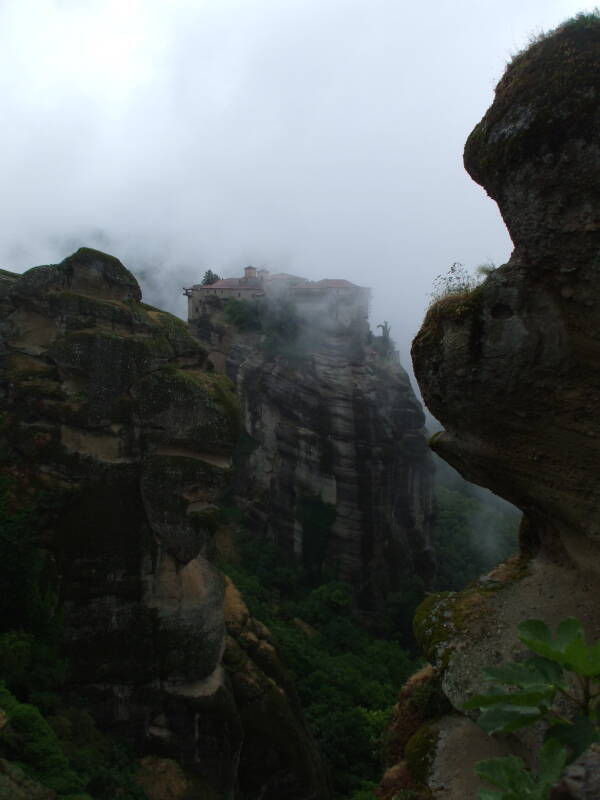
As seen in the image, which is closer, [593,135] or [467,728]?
[593,135]

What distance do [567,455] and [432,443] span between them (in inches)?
54.0

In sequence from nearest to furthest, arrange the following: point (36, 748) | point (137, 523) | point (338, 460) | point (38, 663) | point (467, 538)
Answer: point (36, 748) → point (38, 663) → point (137, 523) → point (338, 460) → point (467, 538)

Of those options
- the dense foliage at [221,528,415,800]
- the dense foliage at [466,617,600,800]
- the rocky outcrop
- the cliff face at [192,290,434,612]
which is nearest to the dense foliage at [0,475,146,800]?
the dense foliage at [221,528,415,800]

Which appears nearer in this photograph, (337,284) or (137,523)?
(137,523)

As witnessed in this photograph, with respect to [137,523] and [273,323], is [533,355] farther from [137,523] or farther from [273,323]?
[273,323]

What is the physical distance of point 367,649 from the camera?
23.7m

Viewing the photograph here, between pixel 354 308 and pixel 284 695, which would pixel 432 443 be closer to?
pixel 284 695

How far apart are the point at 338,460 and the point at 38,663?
21.5 metres

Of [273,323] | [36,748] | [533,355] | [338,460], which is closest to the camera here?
[533,355]

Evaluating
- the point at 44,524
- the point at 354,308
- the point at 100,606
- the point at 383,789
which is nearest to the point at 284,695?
the point at 100,606

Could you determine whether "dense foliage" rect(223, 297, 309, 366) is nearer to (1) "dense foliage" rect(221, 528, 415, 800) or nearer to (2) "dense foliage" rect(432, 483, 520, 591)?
(1) "dense foliage" rect(221, 528, 415, 800)

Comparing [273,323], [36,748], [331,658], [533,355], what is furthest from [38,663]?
[273,323]

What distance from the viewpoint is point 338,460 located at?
1211 inches

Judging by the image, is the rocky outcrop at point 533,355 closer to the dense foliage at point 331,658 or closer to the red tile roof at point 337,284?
the dense foliage at point 331,658
